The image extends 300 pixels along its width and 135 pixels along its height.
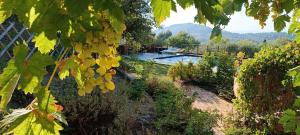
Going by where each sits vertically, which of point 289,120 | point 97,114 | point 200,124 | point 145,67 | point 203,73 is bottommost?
point 203,73

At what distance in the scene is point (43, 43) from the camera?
94 cm

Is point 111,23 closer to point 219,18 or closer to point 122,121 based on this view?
point 219,18

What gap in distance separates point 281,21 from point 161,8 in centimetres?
155

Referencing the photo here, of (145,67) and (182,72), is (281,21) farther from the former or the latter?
(182,72)

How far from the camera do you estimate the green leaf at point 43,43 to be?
0.92m

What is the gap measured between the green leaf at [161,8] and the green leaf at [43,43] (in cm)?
31

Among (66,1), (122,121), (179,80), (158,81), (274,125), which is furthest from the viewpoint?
(179,80)

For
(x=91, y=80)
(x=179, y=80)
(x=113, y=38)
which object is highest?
(x=113, y=38)

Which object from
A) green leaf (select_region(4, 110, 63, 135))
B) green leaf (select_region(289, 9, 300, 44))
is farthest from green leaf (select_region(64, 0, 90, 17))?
green leaf (select_region(289, 9, 300, 44))

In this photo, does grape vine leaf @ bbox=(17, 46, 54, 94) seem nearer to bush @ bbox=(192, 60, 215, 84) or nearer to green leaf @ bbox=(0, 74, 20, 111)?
green leaf @ bbox=(0, 74, 20, 111)

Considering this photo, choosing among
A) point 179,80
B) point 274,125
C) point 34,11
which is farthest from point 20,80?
point 179,80

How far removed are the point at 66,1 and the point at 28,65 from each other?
164 millimetres

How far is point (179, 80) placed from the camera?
9.55 metres

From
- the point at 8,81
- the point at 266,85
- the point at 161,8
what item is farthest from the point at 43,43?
the point at 266,85
